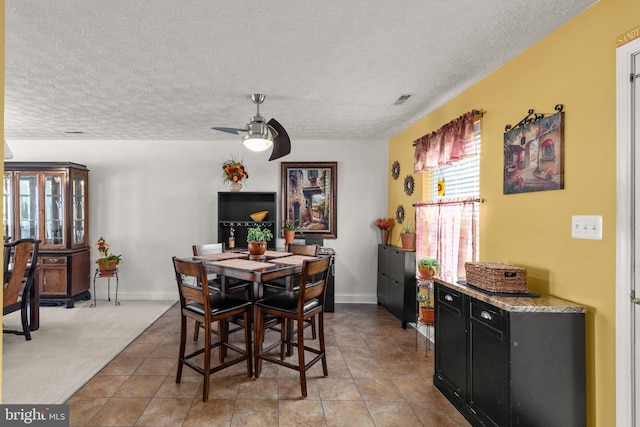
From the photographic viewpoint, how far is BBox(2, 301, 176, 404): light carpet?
265cm

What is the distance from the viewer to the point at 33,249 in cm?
367

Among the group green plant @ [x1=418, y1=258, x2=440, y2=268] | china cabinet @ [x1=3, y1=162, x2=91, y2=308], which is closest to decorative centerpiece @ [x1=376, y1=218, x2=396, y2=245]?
green plant @ [x1=418, y1=258, x2=440, y2=268]

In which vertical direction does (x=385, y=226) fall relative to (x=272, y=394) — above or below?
above

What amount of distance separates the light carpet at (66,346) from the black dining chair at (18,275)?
12.4 inches

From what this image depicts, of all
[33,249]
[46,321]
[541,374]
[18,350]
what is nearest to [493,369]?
[541,374]

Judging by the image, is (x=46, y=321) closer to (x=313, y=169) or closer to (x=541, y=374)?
(x=313, y=169)

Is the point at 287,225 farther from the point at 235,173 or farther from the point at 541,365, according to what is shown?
the point at 541,365

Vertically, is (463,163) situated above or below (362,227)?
above

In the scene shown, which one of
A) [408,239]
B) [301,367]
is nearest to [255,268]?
[301,367]

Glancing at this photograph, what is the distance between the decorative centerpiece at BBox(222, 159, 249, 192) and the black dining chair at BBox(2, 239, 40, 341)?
7.52 ft

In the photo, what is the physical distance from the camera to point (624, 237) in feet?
5.54

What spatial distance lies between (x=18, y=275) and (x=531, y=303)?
446 centimetres

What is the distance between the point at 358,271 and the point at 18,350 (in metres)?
4.10

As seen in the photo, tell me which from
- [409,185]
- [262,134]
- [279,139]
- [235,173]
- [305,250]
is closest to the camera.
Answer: [262,134]
